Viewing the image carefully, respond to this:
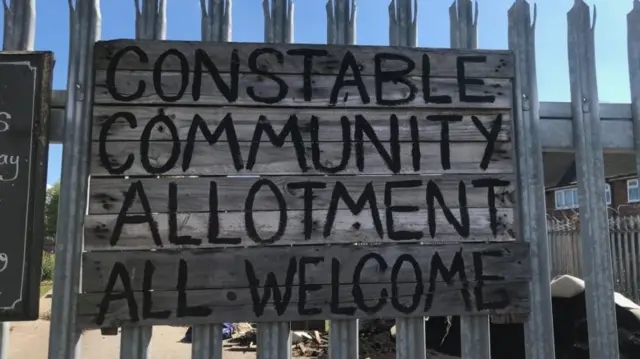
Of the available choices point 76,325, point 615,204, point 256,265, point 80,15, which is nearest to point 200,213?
point 256,265

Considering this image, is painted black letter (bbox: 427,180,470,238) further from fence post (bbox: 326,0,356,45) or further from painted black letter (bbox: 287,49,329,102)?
fence post (bbox: 326,0,356,45)

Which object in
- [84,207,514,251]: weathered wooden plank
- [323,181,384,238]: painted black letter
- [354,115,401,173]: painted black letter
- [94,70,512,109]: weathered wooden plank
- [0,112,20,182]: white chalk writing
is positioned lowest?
[84,207,514,251]: weathered wooden plank

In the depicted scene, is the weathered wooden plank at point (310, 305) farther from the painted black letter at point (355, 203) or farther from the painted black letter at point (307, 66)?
the painted black letter at point (307, 66)

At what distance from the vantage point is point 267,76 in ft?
10.0

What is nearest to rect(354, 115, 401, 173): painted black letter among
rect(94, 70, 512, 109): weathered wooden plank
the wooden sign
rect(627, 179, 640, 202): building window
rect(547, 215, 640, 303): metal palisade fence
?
the wooden sign

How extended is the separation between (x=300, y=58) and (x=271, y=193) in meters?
0.84

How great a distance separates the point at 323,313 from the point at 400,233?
2.14 ft

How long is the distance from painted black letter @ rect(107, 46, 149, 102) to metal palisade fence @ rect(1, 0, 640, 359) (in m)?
0.10

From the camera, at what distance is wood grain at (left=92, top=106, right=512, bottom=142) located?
2939 millimetres

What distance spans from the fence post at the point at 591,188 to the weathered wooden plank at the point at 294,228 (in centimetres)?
56

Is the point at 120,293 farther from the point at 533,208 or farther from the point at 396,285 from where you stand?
the point at 533,208

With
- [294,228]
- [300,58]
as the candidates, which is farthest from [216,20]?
[294,228]

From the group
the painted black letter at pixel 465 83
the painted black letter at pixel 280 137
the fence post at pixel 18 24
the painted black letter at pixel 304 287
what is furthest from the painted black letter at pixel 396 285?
the fence post at pixel 18 24

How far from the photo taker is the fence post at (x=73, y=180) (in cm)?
283
